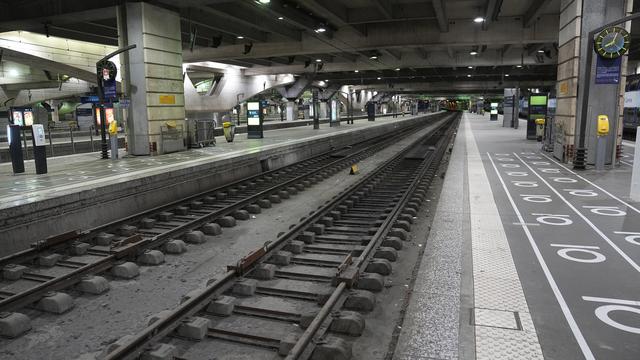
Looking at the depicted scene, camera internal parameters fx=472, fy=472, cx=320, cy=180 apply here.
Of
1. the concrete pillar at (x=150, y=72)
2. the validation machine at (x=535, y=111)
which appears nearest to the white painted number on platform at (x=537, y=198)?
the concrete pillar at (x=150, y=72)

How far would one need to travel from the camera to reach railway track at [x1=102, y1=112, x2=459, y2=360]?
3924 millimetres

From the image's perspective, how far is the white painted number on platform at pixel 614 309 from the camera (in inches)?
170

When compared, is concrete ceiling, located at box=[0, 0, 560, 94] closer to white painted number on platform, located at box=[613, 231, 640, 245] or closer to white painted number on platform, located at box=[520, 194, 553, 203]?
white painted number on platform, located at box=[520, 194, 553, 203]

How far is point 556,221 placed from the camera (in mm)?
8242

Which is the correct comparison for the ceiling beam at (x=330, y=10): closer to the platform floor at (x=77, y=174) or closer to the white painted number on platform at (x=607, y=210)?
the platform floor at (x=77, y=174)

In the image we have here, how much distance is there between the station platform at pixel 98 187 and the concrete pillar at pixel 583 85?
408 inches

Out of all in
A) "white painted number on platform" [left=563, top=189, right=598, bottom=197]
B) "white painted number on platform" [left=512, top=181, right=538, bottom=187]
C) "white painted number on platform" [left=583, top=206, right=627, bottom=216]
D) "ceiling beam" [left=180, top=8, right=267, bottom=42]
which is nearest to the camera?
"white painted number on platform" [left=583, top=206, right=627, bottom=216]

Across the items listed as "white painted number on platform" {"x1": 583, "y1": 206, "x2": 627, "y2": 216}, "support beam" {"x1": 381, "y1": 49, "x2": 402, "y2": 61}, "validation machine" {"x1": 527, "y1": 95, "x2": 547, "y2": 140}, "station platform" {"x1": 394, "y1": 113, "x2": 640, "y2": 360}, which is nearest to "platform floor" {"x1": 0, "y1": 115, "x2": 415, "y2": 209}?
"station platform" {"x1": 394, "y1": 113, "x2": 640, "y2": 360}

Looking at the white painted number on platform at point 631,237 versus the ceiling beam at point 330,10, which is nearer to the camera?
the white painted number on platform at point 631,237

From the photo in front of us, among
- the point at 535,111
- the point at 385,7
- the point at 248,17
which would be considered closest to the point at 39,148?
the point at 248,17

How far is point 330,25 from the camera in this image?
23609 mm

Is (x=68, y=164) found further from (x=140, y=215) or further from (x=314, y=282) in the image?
(x=314, y=282)

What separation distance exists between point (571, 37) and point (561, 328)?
45.6 feet

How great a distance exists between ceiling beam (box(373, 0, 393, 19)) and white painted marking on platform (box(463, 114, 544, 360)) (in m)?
11.4
